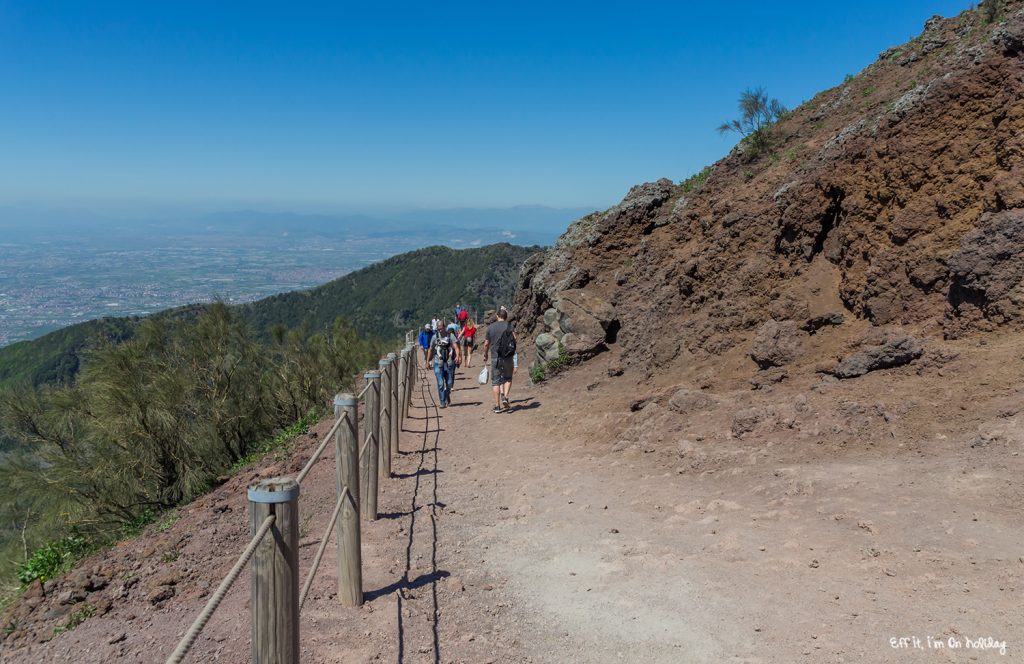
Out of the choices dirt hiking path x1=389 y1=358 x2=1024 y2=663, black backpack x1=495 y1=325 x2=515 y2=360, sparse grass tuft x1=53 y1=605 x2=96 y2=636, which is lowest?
sparse grass tuft x1=53 y1=605 x2=96 y2=636

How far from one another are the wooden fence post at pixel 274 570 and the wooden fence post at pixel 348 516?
1573 millimetres

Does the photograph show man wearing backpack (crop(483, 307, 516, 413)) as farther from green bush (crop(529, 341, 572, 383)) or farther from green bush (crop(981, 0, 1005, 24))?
green bush (crop(981, 0, 1005, 24))

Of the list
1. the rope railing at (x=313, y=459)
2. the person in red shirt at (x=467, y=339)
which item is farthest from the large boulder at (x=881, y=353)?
the person in red shirt at (x=467, y=339)

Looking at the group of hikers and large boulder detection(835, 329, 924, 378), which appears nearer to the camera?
large boulder detection(835, 329, 924, 378)

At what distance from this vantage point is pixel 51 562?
795cm

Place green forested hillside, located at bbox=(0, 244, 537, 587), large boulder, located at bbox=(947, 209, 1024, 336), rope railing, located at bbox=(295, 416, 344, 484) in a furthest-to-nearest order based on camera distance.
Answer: green forested hillside, located at bbox=(0, 244, 537, 587) → large boulder, located at bbox=(947, 209, 1024, 336) → rope railing, located at bbox=(295, 416, 344, 484)

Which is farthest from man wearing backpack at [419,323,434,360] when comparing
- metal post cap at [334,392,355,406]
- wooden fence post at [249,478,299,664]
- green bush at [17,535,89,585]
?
wooden fence post at [249,478,299,664]

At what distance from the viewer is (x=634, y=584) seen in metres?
4.50

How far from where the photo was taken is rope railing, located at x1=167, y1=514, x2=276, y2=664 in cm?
186

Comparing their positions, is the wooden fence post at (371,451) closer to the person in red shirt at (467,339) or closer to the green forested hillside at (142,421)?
the green forested hillside at (142,421)

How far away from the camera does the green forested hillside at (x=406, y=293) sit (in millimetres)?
65375

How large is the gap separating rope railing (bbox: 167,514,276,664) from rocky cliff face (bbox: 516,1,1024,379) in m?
7.00

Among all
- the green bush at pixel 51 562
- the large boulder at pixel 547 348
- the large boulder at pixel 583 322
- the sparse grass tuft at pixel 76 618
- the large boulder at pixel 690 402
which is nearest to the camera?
the sparse grass tuft at pixel 76 618

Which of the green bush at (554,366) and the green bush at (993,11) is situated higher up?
the green bush at (993,11)
